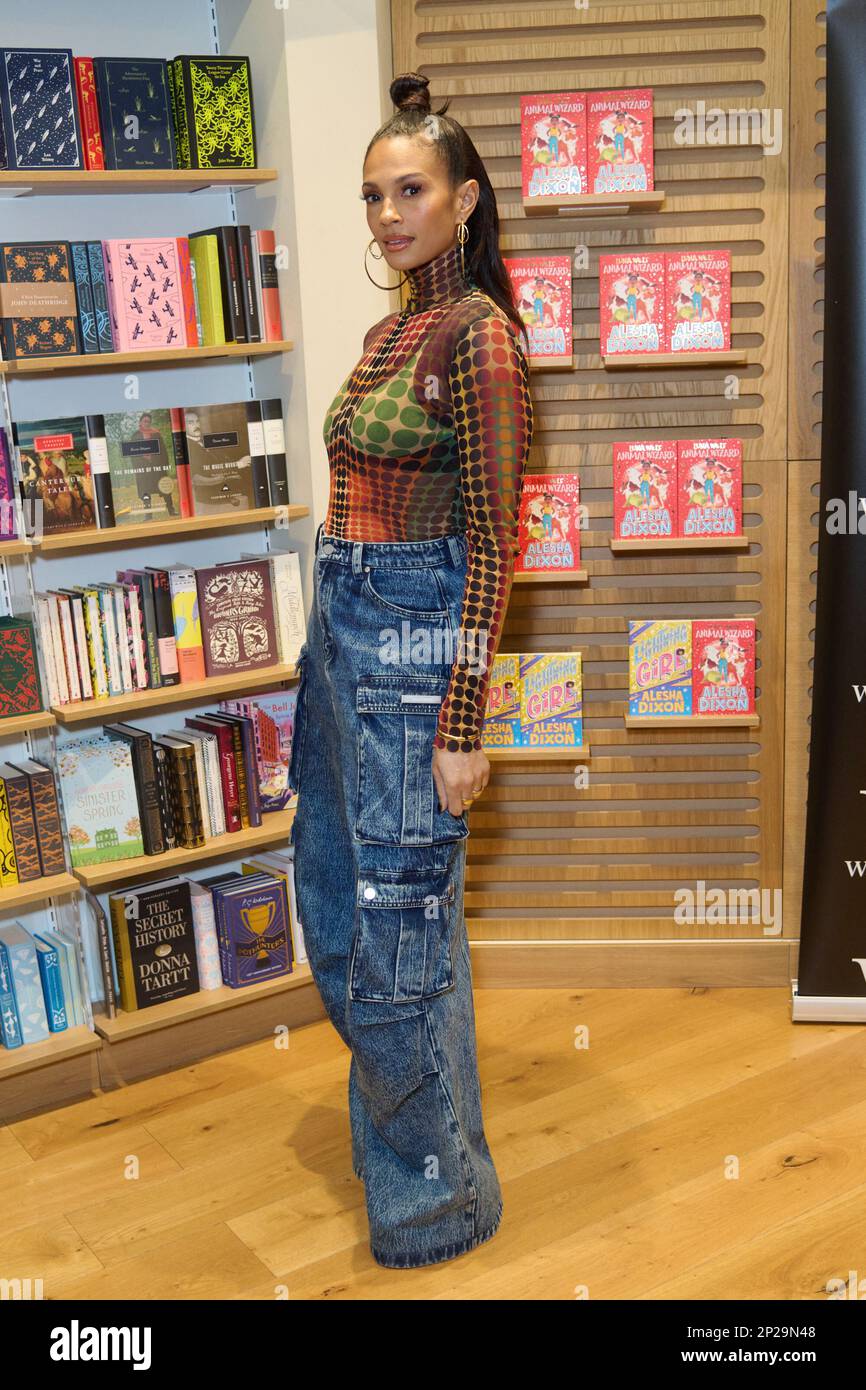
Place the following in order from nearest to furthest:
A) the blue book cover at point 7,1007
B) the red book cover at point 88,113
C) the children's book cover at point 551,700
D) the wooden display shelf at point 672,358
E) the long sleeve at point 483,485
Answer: the long sleeve at point 483,485 → the red book cover at point 88,113 → the blue book cover at point 7,1007 → the wooden display shelf at point 672,358 → the children's book cover at point 551,700

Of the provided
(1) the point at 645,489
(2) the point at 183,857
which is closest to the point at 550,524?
(1) the point at 645,489

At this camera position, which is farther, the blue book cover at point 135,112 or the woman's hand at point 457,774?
the blue book cover at point 135,112

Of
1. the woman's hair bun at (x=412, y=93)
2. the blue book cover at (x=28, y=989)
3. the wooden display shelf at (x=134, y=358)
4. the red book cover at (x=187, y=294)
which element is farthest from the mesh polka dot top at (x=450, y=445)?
the blue book cover at (x=28, y=989)

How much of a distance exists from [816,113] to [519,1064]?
89.4 inches

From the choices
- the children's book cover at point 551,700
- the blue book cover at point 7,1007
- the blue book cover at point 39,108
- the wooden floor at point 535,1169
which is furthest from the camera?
the children's book cover at point 551,700

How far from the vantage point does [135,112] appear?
10.2ft

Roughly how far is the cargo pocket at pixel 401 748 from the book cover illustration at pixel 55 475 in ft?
3.81

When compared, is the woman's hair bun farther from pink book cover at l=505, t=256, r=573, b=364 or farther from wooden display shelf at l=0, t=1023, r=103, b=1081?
wooden display shelf at l=0, t=1023, r=103, b=1081

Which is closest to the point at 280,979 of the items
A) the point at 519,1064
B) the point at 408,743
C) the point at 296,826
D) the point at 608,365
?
the point at 519,1064

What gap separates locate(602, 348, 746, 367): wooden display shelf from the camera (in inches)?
127

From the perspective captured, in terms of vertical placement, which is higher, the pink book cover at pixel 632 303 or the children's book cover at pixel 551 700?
the pink book cover at pixel 632 303

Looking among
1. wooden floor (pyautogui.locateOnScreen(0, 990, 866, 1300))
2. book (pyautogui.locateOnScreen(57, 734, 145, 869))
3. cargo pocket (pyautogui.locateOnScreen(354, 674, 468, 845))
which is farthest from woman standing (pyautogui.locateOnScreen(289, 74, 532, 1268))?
book (pyautogui.locateOnScreen(57, 734, 145, 869))

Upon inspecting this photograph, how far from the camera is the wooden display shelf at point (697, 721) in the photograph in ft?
11.1

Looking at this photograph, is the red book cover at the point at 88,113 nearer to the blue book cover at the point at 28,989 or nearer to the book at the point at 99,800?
the book at the point at 99,800
